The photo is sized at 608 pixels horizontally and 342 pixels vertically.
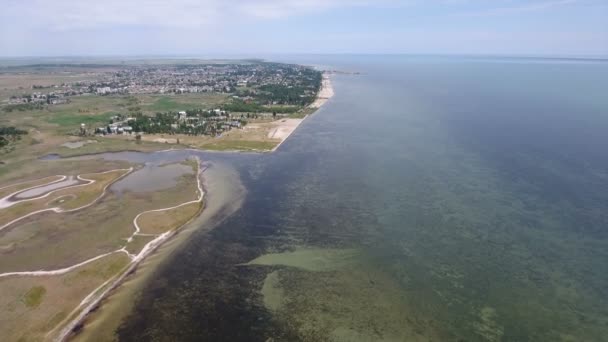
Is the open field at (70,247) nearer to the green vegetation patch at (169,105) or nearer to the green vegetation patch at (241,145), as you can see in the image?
the green vegetation patch at (241,145)

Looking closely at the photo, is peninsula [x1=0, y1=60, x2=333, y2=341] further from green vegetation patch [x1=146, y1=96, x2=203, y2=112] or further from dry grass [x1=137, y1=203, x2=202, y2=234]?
green vegetation patch [x1=146, y1=96, x2=203, y2=112]

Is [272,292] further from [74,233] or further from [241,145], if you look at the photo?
[241,145]

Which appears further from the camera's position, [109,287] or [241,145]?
[241,145]

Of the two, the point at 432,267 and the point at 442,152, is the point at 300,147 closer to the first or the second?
the point at 442,152

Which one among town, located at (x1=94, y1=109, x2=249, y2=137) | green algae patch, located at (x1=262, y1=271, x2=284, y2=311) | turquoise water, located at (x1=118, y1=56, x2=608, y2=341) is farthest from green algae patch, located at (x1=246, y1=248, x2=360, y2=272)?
town, located at (x1=94, y1=109, x2=249, y2=137)

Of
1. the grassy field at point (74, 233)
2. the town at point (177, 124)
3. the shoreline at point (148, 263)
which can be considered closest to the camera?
the shoreline at point (148, 263)

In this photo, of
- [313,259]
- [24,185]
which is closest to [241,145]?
[24,185]

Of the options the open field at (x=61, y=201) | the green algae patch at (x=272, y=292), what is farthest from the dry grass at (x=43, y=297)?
the open field at (x=61, y=201)

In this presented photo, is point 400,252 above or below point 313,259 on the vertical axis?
above
